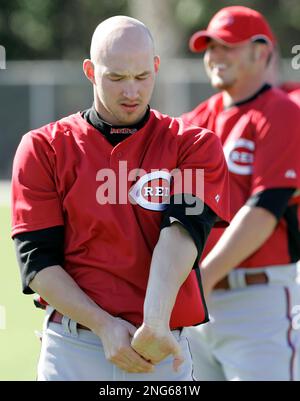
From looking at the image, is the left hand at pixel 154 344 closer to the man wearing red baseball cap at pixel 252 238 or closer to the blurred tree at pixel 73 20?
the man wearing red baseball cap at pixel 252 238

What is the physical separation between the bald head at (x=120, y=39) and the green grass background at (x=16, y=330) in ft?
11.4

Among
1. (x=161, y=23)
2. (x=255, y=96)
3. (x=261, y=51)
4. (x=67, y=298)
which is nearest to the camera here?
(x=67, y=298)

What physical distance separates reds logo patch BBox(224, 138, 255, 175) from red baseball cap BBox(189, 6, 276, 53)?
59 centimetres

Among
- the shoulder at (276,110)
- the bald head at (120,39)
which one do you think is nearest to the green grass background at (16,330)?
the shoulder at (276,110)

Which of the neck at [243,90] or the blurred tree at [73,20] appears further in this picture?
the blurred tree at [73,20]

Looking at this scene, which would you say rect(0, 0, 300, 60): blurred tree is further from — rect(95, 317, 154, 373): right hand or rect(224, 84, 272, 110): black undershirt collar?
rect(95, 317, 154, 373): right hand

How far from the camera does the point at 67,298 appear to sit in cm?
321

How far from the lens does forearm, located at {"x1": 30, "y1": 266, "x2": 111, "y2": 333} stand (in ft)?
10.5

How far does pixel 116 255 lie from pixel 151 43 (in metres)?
0.75

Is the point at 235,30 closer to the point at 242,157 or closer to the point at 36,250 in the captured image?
the point at 242,157

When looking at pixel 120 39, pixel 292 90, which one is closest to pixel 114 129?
pixel 120 39

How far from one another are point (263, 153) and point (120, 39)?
1684mm

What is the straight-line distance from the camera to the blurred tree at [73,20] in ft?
90.0

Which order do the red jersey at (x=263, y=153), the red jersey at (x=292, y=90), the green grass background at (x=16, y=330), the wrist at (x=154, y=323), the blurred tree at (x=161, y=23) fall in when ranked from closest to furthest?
the wrist at (x=154, y=323), the red jersey at (x=263, y=153), the red jersey at (x=292, y=90), the green grass background at (x=16, y=330), the blurred tree at (x=161, y=23)
